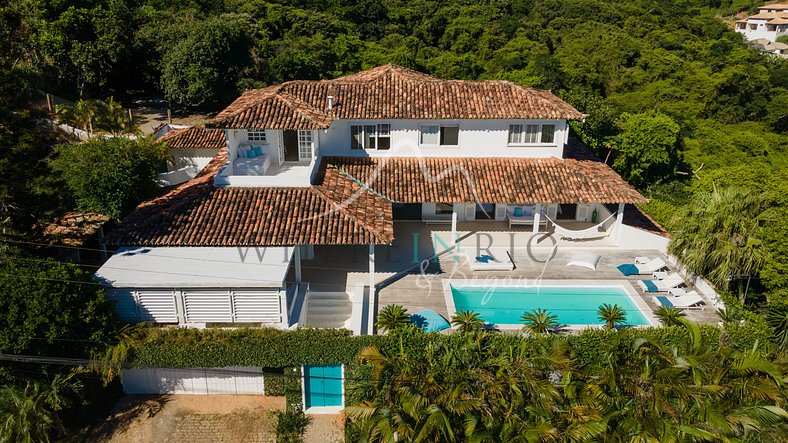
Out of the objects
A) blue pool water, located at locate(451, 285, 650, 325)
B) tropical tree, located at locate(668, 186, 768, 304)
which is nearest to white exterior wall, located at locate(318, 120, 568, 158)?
tropical tree, located at locate(668, 186, 768, 304)

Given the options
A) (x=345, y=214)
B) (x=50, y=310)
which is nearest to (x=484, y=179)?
(x=345, y=214)

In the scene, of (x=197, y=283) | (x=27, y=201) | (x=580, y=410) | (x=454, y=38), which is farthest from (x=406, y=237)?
(x=454, y=38)

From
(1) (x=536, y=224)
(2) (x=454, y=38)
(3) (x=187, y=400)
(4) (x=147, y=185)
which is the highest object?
(2) (x=454, y=38)

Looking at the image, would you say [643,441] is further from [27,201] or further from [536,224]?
[27,201]

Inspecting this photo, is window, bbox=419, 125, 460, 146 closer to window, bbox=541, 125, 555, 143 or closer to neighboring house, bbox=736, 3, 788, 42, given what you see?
window, bbox=541, 125, 555, 143

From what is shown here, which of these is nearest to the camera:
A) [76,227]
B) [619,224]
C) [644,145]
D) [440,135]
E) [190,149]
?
[76,227]

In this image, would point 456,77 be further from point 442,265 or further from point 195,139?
Answer: point 442,265
